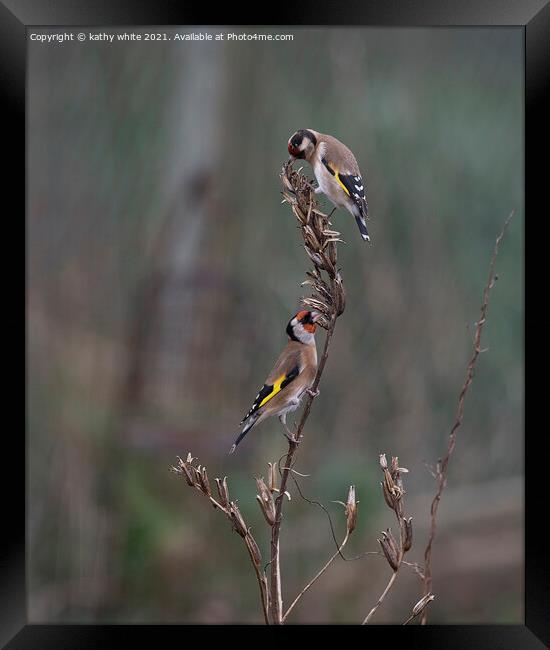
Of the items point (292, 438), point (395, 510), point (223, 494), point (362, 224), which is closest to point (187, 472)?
point (223, 494)

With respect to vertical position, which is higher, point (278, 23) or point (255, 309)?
point (278, 23)

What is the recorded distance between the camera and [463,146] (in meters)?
3.01

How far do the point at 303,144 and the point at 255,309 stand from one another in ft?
2.12

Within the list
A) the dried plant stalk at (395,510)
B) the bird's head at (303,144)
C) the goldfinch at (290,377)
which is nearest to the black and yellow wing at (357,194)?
the bird's head at (303,144)

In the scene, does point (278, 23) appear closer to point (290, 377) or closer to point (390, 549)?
point (290, 377)

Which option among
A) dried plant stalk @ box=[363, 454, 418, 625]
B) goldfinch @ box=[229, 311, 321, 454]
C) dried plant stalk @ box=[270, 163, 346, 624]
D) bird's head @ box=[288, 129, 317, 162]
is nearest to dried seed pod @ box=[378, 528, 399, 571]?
dried plant stalk @ box=[363, 454, 418, 625]

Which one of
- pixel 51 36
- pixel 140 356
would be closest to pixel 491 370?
pixel 140 356

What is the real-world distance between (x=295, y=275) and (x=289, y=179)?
1.52 feet

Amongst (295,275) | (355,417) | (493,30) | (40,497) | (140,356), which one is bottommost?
(40,497)

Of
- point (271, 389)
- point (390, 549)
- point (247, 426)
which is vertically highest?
point (271, 389)

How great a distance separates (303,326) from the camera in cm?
278

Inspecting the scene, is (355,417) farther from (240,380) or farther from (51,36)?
(51,36)

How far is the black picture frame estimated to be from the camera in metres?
2.79

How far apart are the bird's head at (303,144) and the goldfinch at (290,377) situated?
1.67 ft
